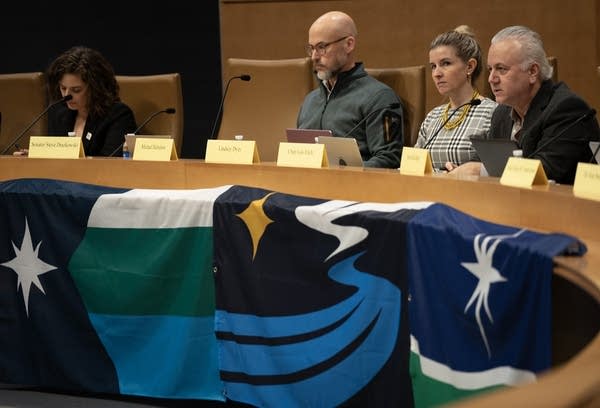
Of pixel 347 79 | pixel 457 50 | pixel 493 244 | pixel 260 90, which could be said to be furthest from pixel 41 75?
pixel 493 244

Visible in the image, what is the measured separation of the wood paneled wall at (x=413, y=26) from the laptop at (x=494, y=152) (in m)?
2.13

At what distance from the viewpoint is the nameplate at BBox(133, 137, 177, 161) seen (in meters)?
2.94

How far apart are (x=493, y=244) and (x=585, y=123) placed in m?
1.03

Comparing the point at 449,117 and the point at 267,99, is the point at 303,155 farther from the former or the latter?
the point at 267,99

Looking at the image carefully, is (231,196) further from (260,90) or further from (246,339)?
(260,90)

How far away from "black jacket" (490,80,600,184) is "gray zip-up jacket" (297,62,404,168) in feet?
2.41

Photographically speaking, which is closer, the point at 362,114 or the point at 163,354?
the point at 163,354

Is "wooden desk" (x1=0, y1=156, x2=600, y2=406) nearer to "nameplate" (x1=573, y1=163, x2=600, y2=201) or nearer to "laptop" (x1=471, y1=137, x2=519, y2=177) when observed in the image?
"nameplate" (x1=573, y1=163, x2=600, y2=201)

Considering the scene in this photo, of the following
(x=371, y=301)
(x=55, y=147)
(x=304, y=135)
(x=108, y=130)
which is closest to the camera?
(x=371, y=301)

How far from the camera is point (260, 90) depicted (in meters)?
4.02

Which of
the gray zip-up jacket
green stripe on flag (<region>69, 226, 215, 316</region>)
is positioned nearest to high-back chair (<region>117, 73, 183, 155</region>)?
the gray zip-up jacket

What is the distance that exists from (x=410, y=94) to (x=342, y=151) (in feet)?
2.90

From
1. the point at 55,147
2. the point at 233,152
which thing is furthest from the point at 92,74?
the point at 233,152

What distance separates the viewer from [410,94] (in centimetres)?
354
